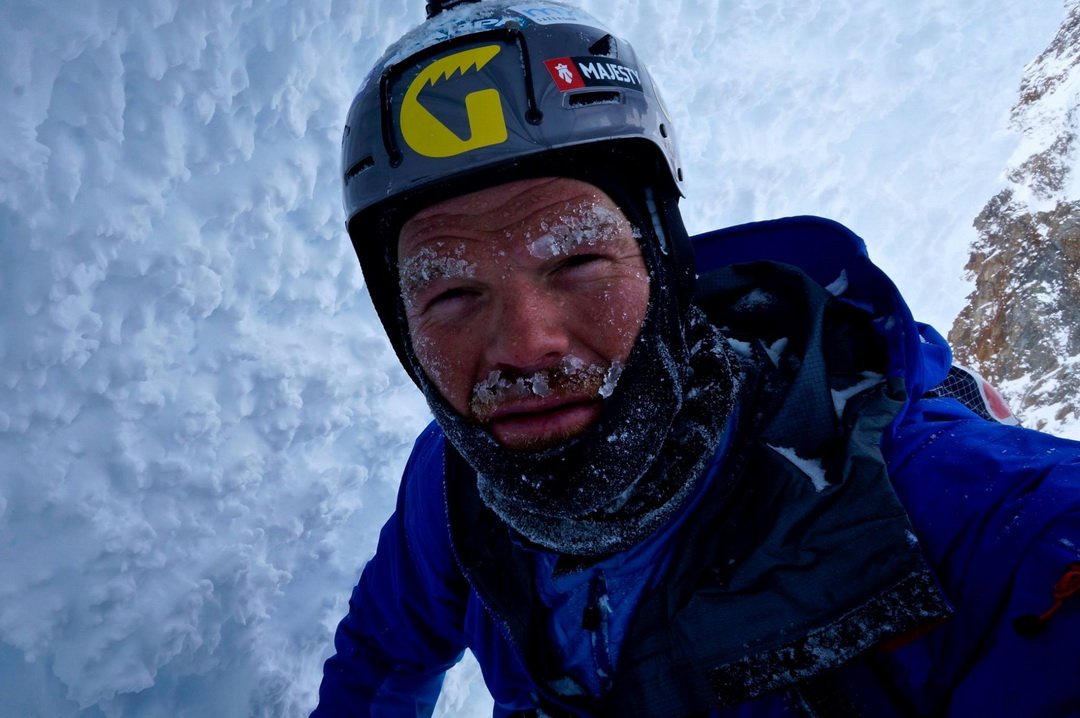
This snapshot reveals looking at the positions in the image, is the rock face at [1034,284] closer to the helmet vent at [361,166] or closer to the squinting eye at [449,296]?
the squinting eye at [449,296]

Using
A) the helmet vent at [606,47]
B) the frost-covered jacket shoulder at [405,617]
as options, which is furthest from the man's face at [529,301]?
the frost-covered jacket shoulder at [405,617]

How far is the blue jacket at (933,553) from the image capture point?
0.89 metres

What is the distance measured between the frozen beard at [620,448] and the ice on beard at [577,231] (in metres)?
0.21

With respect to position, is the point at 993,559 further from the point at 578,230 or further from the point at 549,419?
the point at 578,230

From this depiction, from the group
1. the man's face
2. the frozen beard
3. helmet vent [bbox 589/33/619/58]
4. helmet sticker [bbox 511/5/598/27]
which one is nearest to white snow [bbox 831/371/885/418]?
the frozen beard

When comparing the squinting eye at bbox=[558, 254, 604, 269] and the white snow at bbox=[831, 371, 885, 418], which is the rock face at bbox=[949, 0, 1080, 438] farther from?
the squinting eye at bbox=[558, 254, 604, 269]

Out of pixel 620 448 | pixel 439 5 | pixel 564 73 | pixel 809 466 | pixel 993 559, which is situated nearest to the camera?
pixel 993 559

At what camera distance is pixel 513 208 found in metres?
1.41

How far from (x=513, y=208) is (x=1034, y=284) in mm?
12707

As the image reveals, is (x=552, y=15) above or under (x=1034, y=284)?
under

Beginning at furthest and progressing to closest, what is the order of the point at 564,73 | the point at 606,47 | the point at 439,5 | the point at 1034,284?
the point at 1034,284 < the point at 439,5 < the point at 606,47 < the point at 564,73

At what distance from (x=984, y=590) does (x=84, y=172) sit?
436 cm

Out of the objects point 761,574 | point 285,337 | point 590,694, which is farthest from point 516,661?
point 285,337

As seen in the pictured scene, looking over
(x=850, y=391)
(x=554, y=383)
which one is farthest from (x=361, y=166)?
(x=850, y=391)
